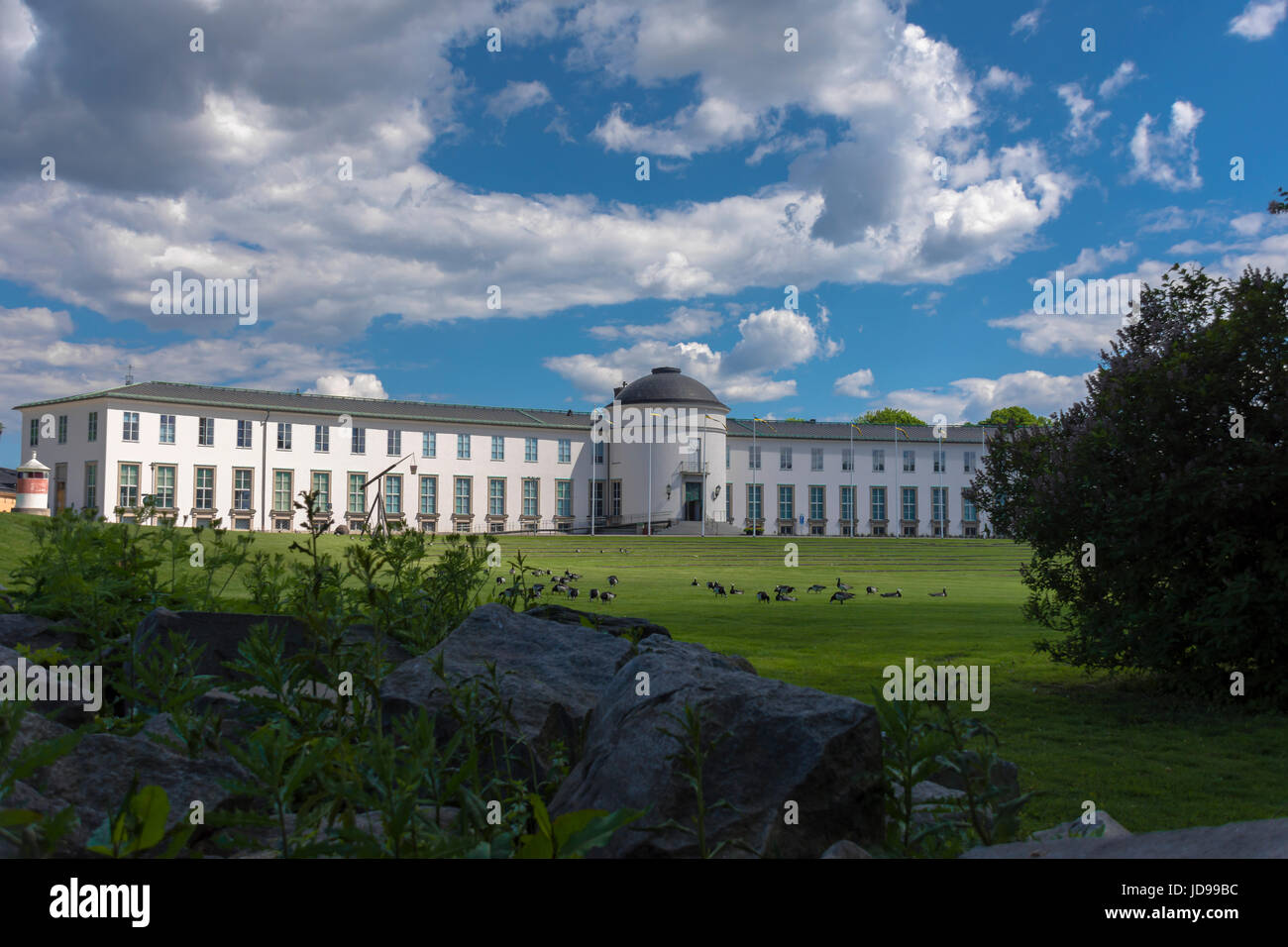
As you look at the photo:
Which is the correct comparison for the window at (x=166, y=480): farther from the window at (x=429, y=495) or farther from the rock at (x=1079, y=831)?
the rock at (x=1079, y=831)

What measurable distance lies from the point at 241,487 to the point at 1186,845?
66.7 meters

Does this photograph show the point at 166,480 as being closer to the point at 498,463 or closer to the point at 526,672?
the point at 498,463

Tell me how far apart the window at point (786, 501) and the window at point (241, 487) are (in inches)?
1704

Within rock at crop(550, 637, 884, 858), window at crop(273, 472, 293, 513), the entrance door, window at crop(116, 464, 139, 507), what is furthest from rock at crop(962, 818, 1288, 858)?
the entrance door

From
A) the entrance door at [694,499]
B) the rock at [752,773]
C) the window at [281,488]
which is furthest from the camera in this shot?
the entrance door at [694,499]

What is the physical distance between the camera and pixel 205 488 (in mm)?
60719

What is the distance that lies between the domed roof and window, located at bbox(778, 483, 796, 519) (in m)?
9.62

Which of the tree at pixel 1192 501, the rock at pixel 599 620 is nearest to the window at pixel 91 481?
the rock at pixel 599 620

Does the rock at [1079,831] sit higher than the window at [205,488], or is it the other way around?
the window at [205,488]

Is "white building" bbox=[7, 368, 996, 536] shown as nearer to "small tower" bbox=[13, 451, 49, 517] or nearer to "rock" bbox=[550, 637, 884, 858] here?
"small tower" bbox=[13, 451, 49, 517]

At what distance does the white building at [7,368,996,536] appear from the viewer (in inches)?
2340

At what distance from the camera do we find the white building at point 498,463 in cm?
5944
